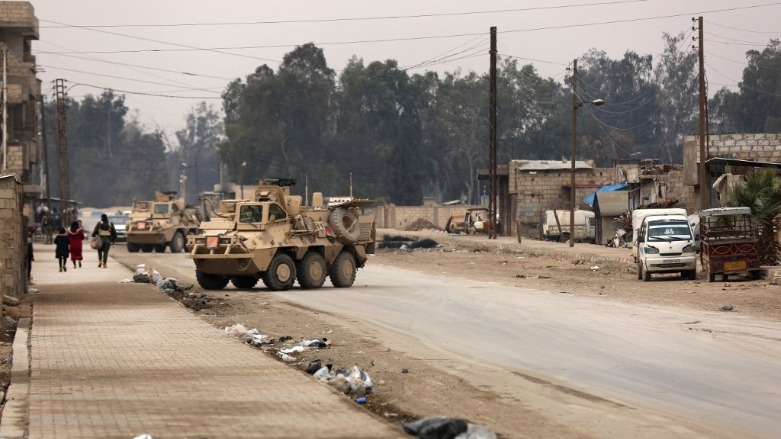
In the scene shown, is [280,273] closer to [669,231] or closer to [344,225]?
[344,225]

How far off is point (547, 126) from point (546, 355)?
10835 centimetres

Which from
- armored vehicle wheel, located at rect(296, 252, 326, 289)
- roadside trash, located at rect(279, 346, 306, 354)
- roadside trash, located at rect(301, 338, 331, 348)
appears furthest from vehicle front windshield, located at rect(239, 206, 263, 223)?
roadside trash, located at rect(279, 346, 306, 354)

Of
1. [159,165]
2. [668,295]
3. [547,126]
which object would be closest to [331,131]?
[547,126]

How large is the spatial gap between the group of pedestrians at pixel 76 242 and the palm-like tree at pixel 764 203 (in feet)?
61.0

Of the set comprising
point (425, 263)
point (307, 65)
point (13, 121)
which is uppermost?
point (307, 65)

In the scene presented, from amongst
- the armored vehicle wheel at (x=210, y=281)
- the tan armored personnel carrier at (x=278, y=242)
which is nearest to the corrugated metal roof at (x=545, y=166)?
the tan armored personnel carrier at (x=278, y=242)

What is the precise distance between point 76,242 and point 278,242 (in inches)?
462

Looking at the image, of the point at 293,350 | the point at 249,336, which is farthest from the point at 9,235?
the point at 293,350

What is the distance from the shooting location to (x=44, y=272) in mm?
36344

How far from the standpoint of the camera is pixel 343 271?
1196 inches

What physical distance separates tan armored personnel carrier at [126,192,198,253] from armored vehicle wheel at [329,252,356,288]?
23173 mm

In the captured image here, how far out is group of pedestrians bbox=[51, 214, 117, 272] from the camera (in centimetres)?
3669

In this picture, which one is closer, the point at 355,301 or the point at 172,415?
the point at 172,415

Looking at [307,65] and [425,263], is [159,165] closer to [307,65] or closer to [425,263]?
[307,65]
